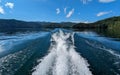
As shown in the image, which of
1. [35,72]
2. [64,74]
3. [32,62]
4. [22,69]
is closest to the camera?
[64,74]

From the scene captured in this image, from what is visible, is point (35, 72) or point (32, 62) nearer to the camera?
point (35, 72)

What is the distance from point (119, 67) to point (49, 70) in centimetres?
516

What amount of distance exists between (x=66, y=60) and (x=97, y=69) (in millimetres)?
2776

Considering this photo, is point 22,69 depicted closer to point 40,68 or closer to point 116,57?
point 40,68

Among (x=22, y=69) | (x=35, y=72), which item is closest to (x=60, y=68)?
(x=35, y=72)

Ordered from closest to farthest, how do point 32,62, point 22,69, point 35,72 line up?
1. point 35,72
2. point 22,69
3. point 32,62

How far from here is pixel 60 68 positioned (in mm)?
12898

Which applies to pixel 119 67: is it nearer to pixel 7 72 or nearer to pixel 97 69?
pixel 97 69

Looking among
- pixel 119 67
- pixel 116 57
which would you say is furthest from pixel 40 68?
pixel 116 57

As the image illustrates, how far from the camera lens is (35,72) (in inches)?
489

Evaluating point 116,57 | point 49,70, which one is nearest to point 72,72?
point 49,70

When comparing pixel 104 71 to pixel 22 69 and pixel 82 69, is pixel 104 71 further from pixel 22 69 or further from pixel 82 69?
pixel 22 69

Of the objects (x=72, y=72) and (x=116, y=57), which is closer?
(x=72, y=72)

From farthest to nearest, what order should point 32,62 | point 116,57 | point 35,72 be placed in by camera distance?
1. point 116,57
2. point 32,62
3. point 35,72
